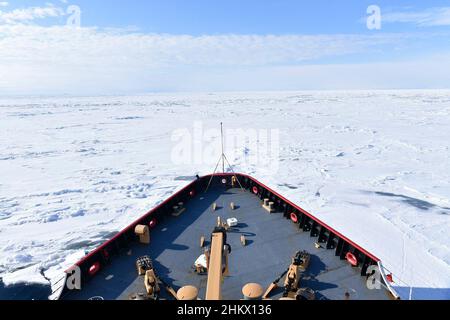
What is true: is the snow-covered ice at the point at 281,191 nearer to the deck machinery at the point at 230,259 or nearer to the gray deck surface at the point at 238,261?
the deck machinery at the point at 230,259

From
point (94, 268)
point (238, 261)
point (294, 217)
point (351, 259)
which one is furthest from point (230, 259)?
point (94, 268)

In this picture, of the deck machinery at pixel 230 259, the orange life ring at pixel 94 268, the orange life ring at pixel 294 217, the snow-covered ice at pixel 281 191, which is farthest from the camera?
the snow-covered ice at pixel 281 191

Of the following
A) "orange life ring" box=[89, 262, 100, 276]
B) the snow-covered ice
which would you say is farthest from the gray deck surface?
the snow-covered ice

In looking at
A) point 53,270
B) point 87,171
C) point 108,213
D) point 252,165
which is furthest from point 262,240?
point 87,171

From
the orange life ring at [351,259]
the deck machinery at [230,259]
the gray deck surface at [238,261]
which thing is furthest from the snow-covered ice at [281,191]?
the gray deck surface at [238,261]

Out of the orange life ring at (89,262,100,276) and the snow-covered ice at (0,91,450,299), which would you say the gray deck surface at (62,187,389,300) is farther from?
the snow-covered ice at (0,91,450,299)

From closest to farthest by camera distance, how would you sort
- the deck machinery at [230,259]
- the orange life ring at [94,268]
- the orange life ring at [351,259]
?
the deck machinery at [230,259] < the orange life ring at [94,268] < the orange life ring at [351,259]

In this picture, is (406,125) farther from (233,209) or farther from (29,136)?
(29,136)

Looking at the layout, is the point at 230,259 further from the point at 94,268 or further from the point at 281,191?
the point at 281,191
